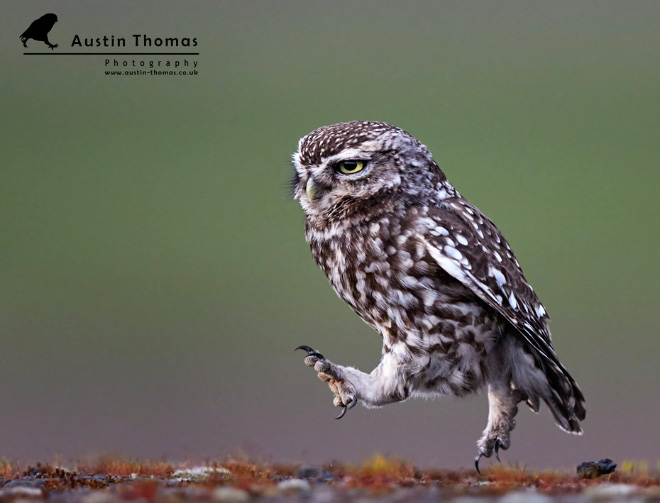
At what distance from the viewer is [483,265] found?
170 inches

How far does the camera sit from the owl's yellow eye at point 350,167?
14.2ft

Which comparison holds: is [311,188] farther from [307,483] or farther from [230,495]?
[230,495]

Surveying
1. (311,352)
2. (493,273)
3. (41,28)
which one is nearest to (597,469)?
(493,273)

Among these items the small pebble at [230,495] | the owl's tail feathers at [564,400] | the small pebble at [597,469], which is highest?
the owl's tail feathers at [564,400]

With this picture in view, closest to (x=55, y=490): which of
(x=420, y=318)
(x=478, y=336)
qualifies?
(x=420, y=318)

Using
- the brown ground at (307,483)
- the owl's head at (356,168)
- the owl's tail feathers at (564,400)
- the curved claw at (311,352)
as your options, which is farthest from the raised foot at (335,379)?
the owl's tail feathers at (564,400)

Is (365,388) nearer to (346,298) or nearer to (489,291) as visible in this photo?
(346,298)

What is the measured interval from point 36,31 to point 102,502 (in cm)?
668

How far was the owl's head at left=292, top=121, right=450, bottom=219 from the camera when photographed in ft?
14.2

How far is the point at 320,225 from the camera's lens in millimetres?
4523

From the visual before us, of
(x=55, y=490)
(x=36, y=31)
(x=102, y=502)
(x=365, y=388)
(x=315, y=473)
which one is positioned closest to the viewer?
(x=102, y=502)

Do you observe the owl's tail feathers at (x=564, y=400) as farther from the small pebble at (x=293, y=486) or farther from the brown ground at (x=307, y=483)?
the small pebble at (x=293, y=486)

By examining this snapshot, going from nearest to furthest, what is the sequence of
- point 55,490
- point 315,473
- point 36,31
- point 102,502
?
1. point 102,502
2. point 55,490
3. point 315,473
4. point 36,31

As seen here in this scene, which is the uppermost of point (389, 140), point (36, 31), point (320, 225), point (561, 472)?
point (36, 31)
